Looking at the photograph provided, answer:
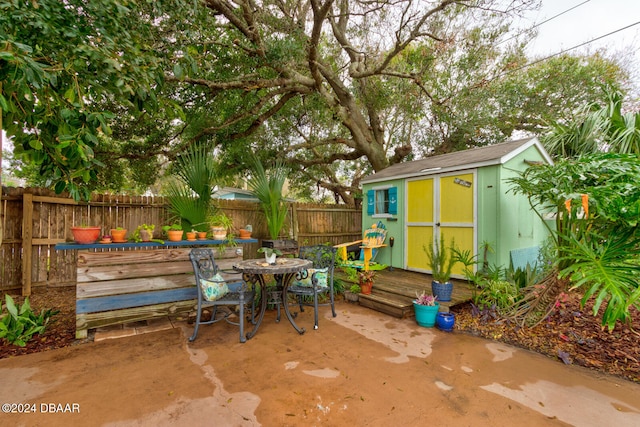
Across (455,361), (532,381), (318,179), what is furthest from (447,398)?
(318,179)

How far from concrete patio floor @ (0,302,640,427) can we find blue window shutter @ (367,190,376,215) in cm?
368

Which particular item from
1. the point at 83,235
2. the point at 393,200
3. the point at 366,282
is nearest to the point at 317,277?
the point at 366,282

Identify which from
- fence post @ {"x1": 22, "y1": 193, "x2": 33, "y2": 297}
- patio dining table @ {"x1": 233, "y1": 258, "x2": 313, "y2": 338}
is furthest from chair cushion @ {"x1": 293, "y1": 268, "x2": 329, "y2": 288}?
fence post @ {"x1": 22, "y1": 193, "x2": 33, "y2": 297}

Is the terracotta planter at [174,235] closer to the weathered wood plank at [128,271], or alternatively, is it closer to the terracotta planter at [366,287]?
the weathered wood plank at [128,271]

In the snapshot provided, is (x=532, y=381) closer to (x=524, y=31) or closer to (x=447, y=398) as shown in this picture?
(x=447, y=398)

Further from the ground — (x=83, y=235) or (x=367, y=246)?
(x=83, y=235)

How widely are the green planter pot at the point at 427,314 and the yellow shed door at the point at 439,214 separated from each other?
4.90 ft

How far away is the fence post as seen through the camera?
4484 millimetres

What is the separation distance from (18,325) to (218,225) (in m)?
2.29

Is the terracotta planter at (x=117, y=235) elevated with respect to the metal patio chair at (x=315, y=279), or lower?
elevated

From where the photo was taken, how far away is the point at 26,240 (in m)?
4.50

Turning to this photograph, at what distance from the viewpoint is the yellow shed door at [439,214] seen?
4781 mm

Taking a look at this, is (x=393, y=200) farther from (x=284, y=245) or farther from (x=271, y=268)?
(x=271, y=268)

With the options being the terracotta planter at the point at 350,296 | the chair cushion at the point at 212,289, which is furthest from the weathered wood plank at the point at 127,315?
the terracotta planter at the point at 350,296
